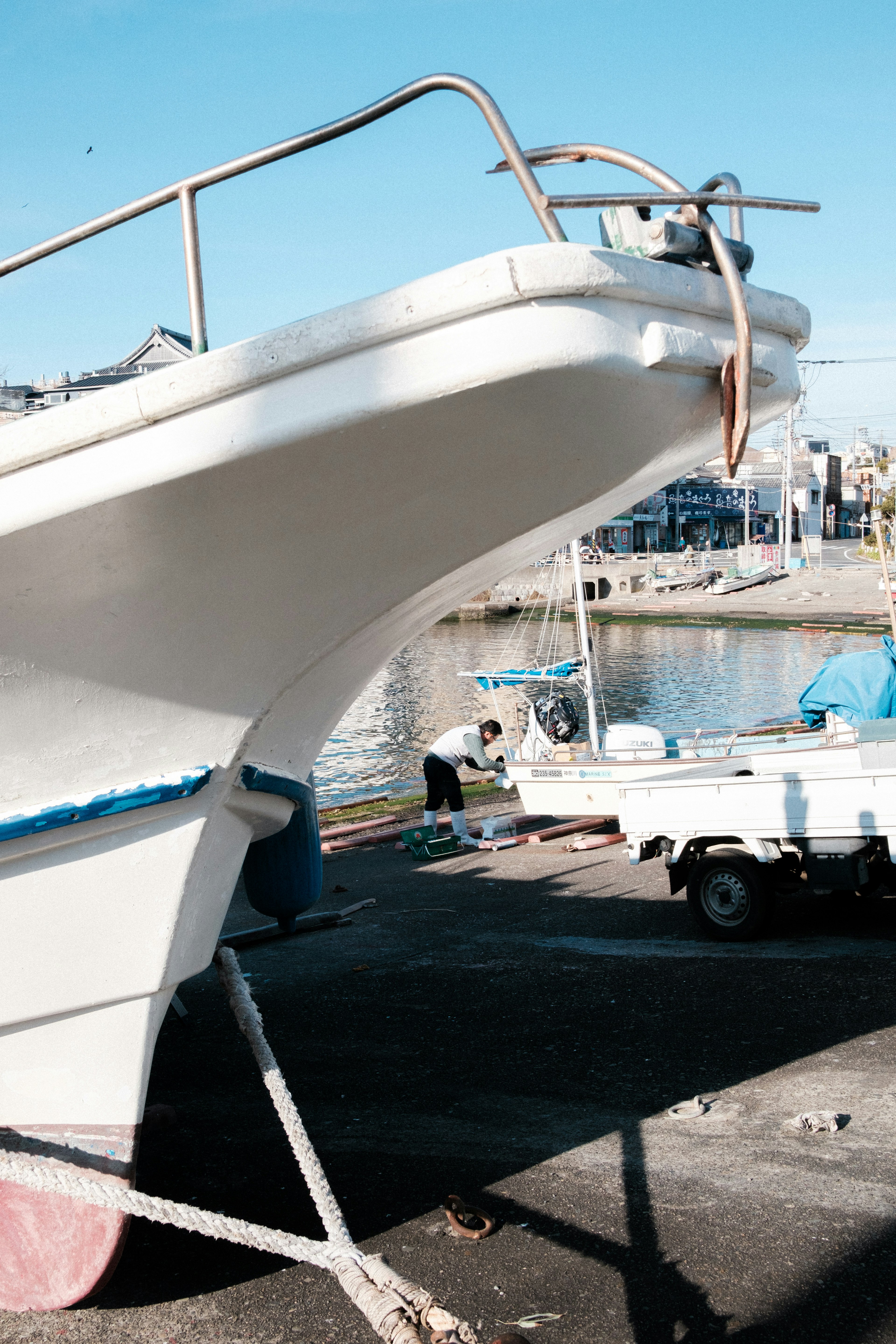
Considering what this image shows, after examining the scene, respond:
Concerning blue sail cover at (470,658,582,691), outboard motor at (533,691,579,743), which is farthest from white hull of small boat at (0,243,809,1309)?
blue sail cover at (470,658,582,691)

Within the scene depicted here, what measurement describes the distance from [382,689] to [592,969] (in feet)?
84.5

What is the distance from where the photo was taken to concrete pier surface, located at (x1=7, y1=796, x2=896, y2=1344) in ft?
11.2

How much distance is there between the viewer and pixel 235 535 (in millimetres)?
3207

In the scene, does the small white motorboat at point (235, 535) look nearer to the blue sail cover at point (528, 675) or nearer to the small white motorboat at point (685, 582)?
the blue sail cover at point (528, 675)

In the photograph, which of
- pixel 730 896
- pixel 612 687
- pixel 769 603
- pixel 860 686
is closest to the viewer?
pixel 730 896

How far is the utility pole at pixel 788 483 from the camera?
50469 millimetres

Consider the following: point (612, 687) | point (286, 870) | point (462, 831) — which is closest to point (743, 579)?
point (612, 687)

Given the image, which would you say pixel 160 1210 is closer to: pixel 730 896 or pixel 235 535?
pixel 235 535

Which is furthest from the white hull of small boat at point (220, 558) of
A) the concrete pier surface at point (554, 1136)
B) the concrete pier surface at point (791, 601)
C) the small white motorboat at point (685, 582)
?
the small white motorboat at point (685, 582)

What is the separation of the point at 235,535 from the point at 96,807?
1.00 metres

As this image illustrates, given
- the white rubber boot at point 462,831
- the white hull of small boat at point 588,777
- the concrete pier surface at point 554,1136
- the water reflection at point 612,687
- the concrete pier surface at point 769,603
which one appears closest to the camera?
the concrete pier surface at point 554,1136

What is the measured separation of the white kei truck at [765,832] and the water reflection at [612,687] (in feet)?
14.0

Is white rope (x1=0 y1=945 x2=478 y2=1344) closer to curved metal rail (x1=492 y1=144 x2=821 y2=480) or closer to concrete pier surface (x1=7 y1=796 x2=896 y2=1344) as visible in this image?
concrete pier surface (x1=7 y1=796 x2=896 y2=1344)

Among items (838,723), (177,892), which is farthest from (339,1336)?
(838,723)
